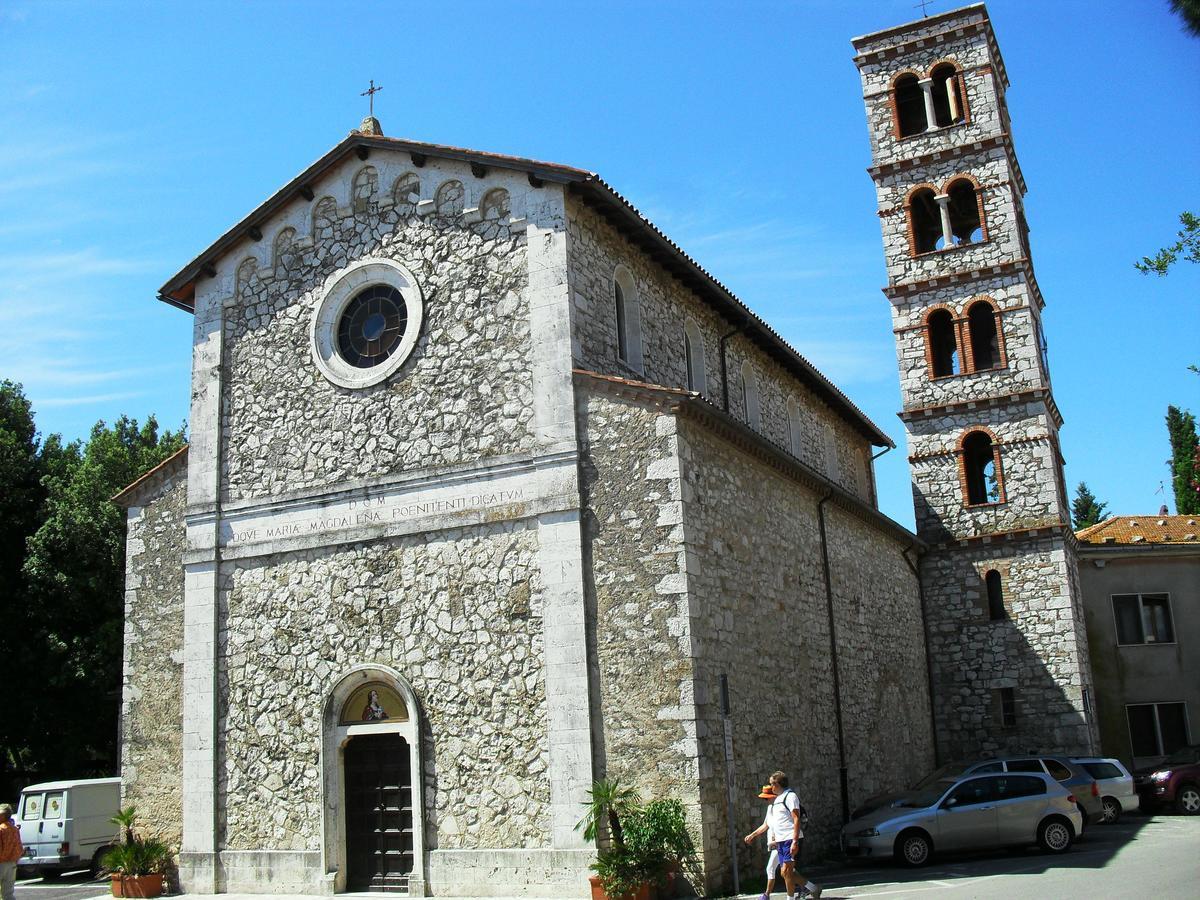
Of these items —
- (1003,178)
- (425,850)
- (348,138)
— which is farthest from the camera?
(1003,178)

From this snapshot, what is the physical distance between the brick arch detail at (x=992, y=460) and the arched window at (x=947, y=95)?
8849 millimetres

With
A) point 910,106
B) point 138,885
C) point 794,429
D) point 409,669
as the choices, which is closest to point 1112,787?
point 794,429

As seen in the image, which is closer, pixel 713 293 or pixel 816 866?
pixel 816 866

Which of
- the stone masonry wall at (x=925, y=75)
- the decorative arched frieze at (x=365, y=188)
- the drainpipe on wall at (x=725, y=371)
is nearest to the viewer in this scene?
the decorative arched frieze at (x=365, y=188)

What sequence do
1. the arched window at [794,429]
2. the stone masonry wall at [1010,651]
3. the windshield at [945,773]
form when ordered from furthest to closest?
the stone masonry wall at [1010,651], the arched window at [794,429], the windshield at [945,773]

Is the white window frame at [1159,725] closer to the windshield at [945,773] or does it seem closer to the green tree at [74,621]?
the windshield at [945,773]

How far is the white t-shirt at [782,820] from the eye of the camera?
1300 centimetres

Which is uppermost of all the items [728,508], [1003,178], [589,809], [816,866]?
[1003,178]

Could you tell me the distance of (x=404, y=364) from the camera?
17.5 meters

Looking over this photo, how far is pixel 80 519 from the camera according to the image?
30.6 m

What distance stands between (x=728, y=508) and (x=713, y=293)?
5.41 meters

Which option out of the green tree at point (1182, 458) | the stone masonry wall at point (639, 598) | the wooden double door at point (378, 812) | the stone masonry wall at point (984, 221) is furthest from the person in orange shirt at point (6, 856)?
the green tree at point (1182, 458)

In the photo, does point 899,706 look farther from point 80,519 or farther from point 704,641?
point 80,519

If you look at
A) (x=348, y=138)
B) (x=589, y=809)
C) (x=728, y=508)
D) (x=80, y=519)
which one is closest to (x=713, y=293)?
(x=728, y=508)
